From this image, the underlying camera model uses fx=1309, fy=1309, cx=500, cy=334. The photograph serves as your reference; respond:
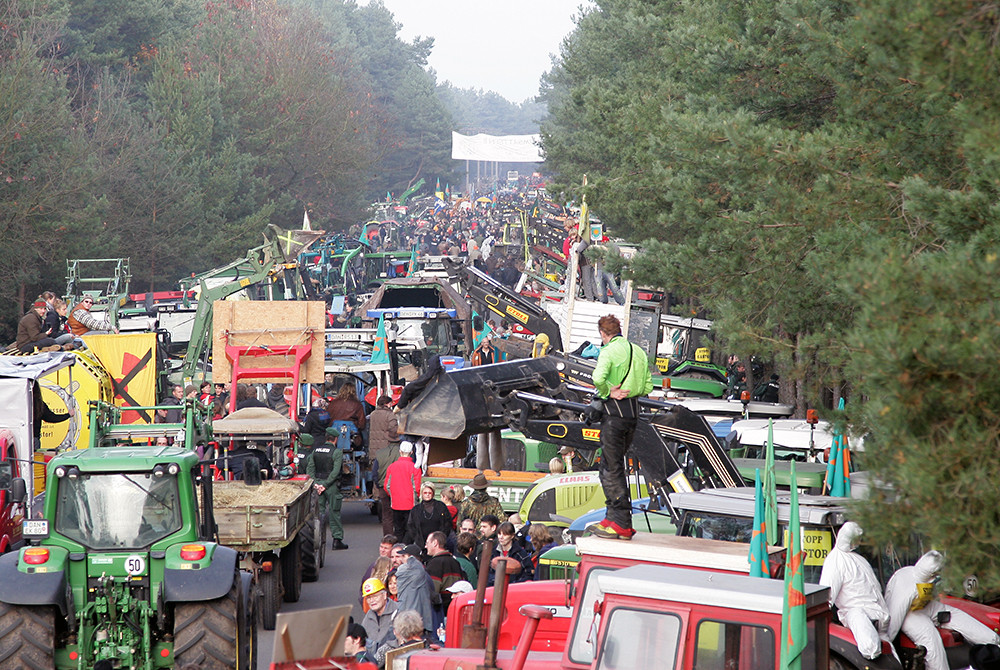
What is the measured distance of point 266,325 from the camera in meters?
19.0

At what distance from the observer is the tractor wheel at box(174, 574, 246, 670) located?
378 inches

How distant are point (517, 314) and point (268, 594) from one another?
12116 mm

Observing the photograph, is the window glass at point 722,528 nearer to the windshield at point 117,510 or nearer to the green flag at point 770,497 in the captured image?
the green flag at point 770,497

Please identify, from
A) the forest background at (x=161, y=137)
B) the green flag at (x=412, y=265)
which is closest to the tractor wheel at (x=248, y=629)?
the forest background at (x=161, y=137)

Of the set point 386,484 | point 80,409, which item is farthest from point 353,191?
point 386,484

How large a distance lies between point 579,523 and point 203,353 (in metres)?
15.9

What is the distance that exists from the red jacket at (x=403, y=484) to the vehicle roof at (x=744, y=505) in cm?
645

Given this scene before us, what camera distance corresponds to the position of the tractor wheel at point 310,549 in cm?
1530

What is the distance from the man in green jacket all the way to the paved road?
309 mm

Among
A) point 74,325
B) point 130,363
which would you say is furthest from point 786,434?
point 74,325

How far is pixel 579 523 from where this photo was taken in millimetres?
12508

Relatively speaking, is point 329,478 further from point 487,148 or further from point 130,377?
point 487,148

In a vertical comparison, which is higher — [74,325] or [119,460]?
[119,460]

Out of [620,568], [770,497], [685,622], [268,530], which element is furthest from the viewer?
[268,530]
